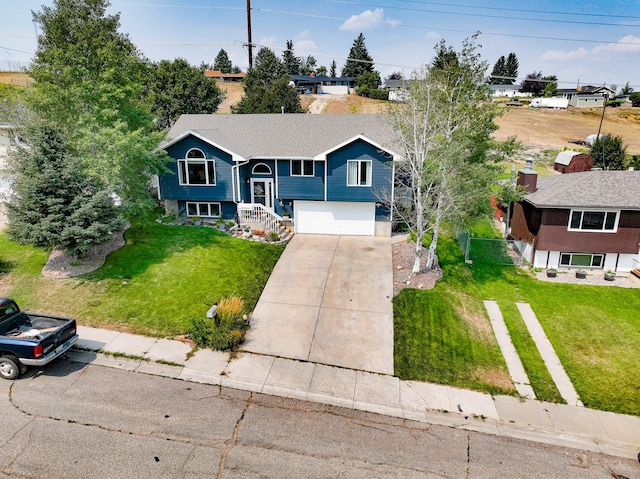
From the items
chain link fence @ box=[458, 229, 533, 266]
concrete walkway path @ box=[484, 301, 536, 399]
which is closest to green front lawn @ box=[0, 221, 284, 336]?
concrete walkway path @ box=[484, 301, 536, 399]

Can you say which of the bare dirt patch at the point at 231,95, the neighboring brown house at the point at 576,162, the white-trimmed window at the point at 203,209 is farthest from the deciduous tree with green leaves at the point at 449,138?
the bare dirt patch at the point at 231,95

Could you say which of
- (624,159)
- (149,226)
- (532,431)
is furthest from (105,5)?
(624,159)

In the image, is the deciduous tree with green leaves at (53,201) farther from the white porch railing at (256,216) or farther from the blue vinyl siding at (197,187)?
the white porch railing at (256,216)

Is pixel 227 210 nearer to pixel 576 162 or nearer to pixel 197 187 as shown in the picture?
pixel 197 187

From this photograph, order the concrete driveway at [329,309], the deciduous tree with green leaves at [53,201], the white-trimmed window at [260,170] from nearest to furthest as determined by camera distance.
Answer: the concrete driveway at [329,309]
the deciduous tree with green leaves at [53,201]
the white-trimmed window at [260,170]

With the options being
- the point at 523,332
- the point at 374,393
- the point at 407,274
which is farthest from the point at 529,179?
the point at 374,393

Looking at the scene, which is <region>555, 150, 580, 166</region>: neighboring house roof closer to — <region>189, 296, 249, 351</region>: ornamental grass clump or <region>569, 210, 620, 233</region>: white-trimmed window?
<region>569, 210, 620, 233</region>: white-trimmed window
